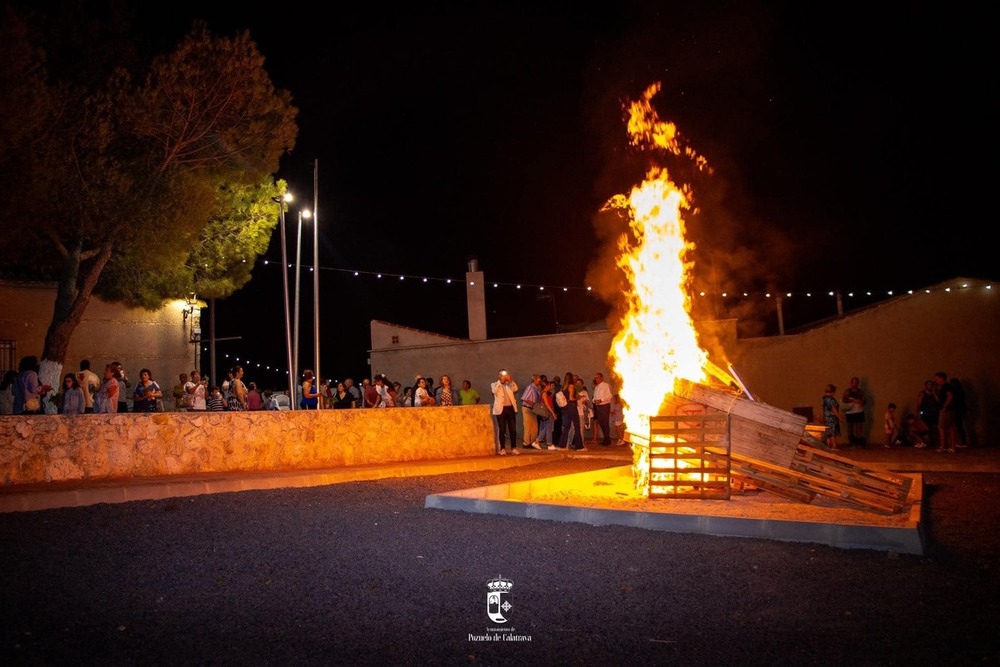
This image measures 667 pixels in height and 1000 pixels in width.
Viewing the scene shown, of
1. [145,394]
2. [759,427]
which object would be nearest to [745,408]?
[759,427]

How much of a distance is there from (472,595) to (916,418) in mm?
15504

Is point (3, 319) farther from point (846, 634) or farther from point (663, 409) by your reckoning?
point (846, 634)

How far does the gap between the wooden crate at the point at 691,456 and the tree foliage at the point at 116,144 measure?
12327 mm

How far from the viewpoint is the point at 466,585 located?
591 centimetres

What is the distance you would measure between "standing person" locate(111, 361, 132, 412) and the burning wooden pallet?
35.9 feet

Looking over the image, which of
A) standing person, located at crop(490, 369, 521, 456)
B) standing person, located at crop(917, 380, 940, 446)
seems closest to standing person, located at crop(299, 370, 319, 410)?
standing person, located at crop(490, 369, 521, 456)

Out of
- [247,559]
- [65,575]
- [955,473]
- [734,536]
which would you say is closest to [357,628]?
[247,559]

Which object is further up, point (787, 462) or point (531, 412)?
point (531, 412)

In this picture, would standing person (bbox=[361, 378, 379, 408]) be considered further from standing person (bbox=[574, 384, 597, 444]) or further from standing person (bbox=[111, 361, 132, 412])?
standing person (bbox=[111, 361, 132, 412])

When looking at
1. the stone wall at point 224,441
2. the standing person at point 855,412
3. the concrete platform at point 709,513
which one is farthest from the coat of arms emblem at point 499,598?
the standing person at point 855,412

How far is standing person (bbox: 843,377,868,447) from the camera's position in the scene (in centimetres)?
1858

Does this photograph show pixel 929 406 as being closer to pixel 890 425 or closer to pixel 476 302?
pixel 890 425

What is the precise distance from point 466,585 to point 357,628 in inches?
46.0

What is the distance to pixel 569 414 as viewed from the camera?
18.7 metres
